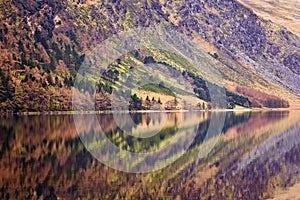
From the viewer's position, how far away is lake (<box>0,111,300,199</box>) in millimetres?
75875

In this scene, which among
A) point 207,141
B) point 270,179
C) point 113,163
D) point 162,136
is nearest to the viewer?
point 270,179

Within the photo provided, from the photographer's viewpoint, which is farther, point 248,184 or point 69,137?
point 69,137

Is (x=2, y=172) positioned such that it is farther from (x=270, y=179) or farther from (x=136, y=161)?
(x=270, y=179)

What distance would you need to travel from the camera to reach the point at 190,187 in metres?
80.3

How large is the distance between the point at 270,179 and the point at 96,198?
32430mm

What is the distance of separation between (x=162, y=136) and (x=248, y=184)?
242 feet

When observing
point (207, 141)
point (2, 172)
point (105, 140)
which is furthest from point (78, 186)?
point (207, 141)

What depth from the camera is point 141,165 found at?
330ft

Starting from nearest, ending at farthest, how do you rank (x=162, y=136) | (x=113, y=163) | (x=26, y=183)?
1. (x=26, y=183)
2. (x=113, y=163)
3. (x=162, y=136)

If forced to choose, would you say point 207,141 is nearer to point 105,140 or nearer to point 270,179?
point 105,140

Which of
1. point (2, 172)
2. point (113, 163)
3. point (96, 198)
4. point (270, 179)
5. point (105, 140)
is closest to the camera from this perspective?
point (96, 198)

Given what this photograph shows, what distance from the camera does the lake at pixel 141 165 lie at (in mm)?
75875

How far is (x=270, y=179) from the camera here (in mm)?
92062

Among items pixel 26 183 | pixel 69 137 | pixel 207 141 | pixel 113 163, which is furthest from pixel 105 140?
pixel 26 183
